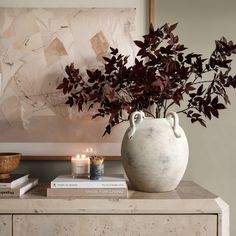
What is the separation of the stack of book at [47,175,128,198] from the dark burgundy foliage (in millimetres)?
307

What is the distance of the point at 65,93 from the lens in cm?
151

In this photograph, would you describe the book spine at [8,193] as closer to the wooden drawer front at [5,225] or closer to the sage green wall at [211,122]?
the wooden drawer front at [5,225]

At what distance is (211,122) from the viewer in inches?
63.6

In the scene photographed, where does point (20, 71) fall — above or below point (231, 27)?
below

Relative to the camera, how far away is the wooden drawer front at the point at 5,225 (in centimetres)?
114

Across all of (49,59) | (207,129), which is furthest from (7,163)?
(207,129)

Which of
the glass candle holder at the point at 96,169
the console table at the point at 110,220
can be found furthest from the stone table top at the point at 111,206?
the glass candle holder at the point at 96,169

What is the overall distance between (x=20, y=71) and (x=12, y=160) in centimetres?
48

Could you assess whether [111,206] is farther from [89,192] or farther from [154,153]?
[154,153]

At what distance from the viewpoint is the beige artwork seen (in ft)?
5.17

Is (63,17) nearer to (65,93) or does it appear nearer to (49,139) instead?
(65,93)

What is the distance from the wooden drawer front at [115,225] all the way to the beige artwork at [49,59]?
1.62ft

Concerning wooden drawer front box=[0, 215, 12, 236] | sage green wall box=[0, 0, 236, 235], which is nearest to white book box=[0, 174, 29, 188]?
wooden drawer front box=[0, 215, 12, 236]

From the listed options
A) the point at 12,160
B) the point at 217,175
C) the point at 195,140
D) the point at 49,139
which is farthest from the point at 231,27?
the point at 12,160
